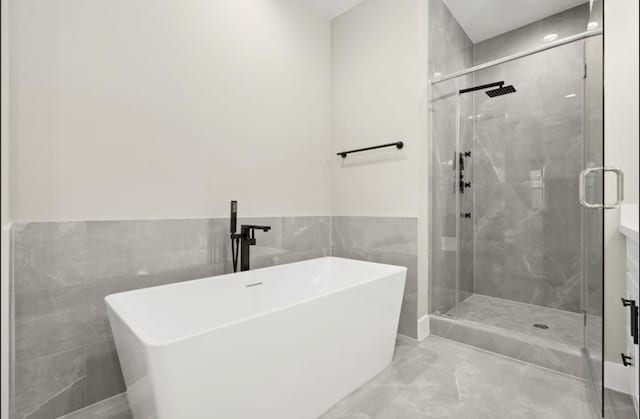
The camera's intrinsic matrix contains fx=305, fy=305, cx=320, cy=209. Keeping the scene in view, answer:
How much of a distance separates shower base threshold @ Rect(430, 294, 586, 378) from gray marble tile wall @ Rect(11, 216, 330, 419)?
1.94 metres

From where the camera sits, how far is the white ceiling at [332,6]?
8.67 ft

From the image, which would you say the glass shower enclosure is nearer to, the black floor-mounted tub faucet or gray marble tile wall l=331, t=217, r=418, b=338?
gray marble tile wall l=331, t=217, r=418, b=338

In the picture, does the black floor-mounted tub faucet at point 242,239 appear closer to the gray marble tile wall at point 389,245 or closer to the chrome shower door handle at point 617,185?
the gray marble tile wall at point 389,245

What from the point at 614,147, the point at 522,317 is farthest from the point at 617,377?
the point at 614,147

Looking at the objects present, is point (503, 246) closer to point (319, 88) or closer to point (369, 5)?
point (319, 88)

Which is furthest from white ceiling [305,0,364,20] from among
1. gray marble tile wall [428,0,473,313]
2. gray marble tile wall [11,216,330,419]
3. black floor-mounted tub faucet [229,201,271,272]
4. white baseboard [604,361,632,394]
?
white baseboard [604,361,632,394]

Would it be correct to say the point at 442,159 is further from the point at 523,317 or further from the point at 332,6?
the point at 332,6

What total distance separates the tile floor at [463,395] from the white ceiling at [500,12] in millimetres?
2920

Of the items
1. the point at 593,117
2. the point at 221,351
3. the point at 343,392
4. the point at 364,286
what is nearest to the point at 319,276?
the point at 364,286

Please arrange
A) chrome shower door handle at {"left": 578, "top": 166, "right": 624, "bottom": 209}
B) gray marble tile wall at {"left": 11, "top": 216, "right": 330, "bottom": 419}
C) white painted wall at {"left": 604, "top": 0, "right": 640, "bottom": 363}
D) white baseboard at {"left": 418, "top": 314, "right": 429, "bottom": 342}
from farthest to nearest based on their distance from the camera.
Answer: white baseboard at {"left": 418, "top": 314, "right": 429, "bottom": 342} < white painted wall at {"left": 604, "top": 0, "right": 640, "bottom": 363} < gray marble tile wall at {"left": 11, "top": 216, "right": 330, "bottom": 419} < chrome shower door handle at {"left": 578, "top": 166, "right": 624, "bottom": 209}

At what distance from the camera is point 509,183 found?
116 inches

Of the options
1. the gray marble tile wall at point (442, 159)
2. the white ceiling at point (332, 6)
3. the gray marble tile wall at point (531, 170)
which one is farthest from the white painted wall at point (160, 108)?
the gray marble tile wall at point (531, 170)

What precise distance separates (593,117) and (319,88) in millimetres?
1957

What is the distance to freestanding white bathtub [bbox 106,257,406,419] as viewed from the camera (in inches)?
37.5
